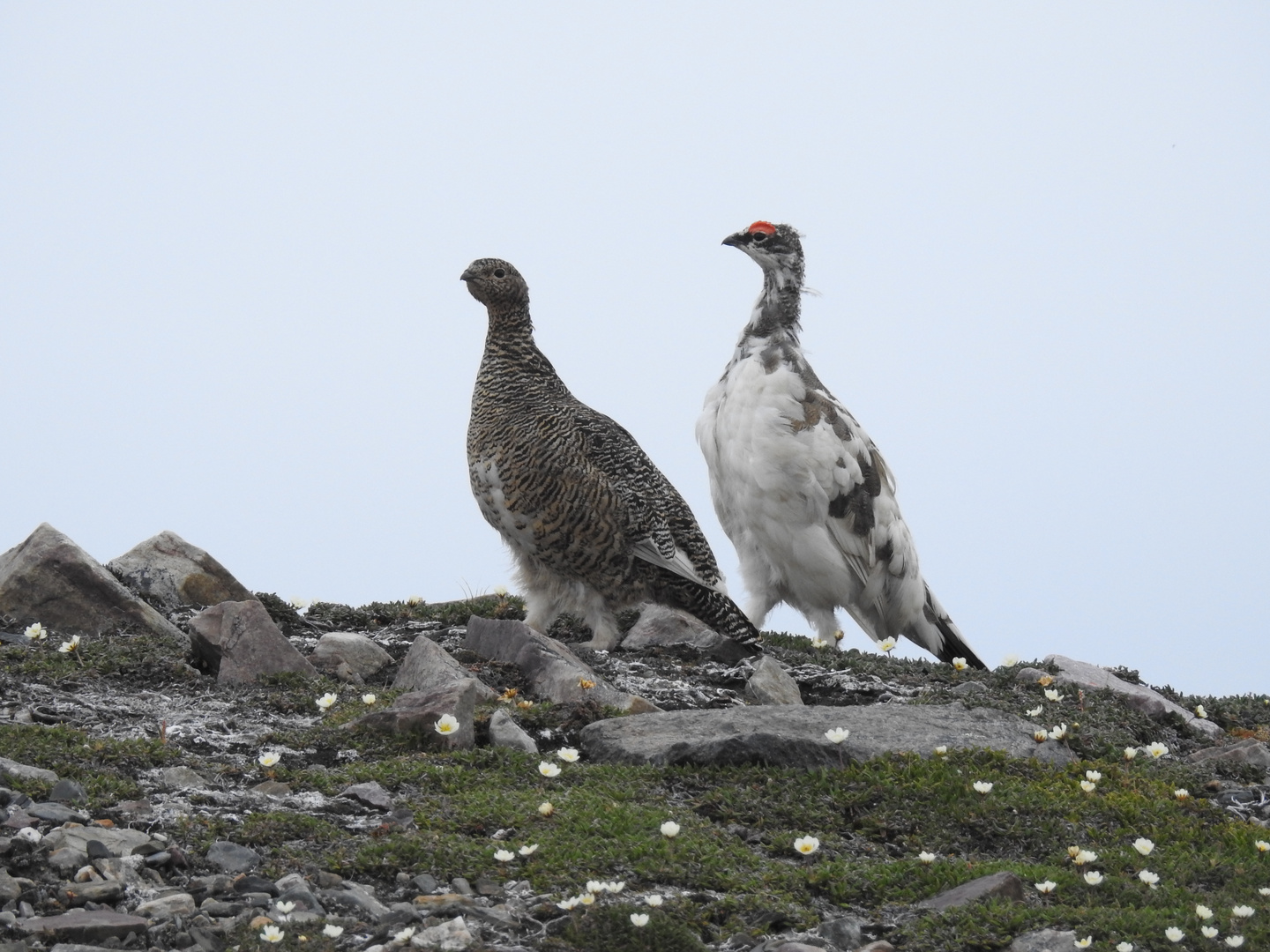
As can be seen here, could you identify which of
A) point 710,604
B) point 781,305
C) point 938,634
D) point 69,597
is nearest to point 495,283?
point 781,305

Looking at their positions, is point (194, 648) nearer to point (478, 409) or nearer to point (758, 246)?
point (478, 409)

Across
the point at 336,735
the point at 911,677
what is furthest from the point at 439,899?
the point at 911,677

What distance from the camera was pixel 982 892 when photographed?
5578 millimetres

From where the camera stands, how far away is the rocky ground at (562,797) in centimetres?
522

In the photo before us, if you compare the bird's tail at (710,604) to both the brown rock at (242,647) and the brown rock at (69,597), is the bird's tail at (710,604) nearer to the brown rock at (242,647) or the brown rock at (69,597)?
the brown rock at (242,647)

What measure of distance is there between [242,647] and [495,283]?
3364 mm

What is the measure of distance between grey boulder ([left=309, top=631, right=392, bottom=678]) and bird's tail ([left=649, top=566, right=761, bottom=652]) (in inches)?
77.1

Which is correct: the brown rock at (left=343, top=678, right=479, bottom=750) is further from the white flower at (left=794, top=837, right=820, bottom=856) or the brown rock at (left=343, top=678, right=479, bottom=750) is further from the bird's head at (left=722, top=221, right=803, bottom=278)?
the bird's head at (left=722, top=221, right=803, bottom=278)

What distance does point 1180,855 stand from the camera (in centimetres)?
631

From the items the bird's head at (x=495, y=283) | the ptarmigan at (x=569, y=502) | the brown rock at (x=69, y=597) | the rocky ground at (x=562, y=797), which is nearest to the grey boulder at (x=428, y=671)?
the rocky ground at (x=562, y=797)

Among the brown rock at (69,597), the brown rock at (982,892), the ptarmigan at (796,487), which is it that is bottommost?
the brown rock at (982,892)

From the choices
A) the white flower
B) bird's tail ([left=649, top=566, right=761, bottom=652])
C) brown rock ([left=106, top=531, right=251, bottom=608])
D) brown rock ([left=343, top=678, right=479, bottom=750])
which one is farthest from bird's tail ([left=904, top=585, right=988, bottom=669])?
the white flower

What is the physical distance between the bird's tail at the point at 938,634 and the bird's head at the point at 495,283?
14.2ft

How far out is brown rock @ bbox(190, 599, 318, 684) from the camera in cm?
815
